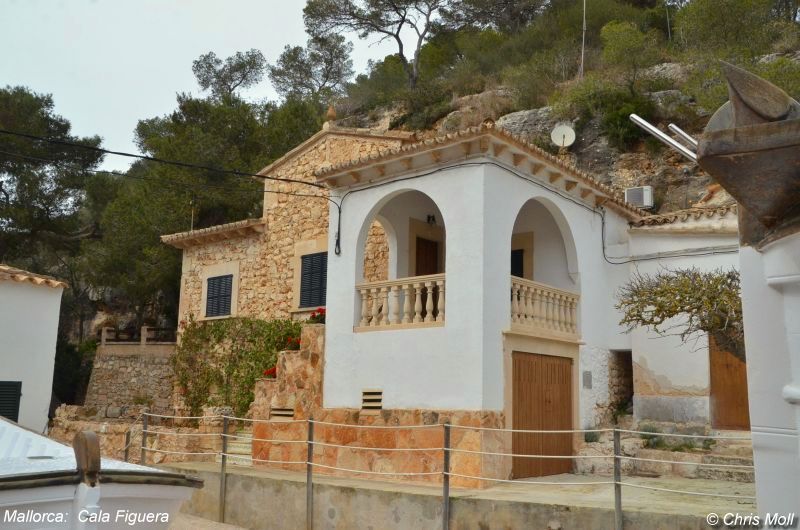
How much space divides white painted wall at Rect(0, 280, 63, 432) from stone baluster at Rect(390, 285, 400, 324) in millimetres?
7657

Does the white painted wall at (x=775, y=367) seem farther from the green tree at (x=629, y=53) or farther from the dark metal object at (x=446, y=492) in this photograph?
the green tree at (x=629, y=53)

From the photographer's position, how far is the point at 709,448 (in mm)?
10562

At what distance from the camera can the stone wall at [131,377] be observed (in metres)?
22.1

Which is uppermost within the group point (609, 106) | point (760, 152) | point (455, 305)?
point (609, 106)

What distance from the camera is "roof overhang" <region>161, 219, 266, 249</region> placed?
645 inches

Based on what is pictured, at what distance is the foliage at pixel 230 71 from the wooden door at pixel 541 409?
34122mm

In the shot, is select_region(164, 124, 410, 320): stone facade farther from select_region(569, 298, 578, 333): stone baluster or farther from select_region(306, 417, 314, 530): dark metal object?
select_region(306, 417, 314, 530): dark metal object

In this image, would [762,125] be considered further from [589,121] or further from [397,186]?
[589,121]

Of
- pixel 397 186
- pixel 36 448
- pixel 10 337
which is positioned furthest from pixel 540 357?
pixel 10 337

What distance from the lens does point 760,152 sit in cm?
344

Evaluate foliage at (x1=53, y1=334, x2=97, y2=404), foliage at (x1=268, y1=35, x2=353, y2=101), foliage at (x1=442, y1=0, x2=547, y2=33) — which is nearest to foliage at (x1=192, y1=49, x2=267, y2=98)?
foliage at (x1=268, y1=35, x2=353, y2=101)

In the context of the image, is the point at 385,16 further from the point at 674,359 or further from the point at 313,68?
the point at 674,359

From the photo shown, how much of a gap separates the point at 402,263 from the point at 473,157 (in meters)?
3.22

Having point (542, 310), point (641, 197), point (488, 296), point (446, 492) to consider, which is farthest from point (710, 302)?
point (641, 197)
